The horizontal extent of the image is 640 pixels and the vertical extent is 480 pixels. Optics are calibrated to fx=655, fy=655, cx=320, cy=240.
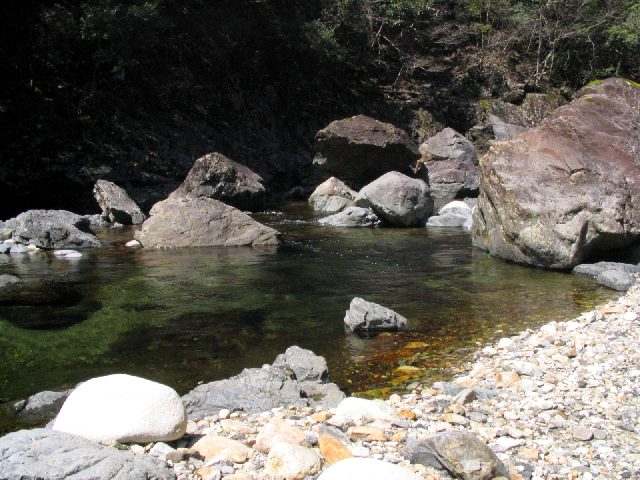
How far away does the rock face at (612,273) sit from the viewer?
10.7m

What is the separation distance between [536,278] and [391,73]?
23780mm

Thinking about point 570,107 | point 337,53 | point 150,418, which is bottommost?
point 150,418

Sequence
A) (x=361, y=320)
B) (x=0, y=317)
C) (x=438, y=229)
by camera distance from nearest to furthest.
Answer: (x=361, y=320), (x=0, y=317), (x=438, y=229)

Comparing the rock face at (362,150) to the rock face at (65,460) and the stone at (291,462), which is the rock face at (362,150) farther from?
the rock face at (65,460)

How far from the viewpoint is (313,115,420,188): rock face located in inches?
910

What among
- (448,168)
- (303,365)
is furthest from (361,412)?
(448,168)

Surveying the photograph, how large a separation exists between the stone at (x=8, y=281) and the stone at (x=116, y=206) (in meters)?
7.42

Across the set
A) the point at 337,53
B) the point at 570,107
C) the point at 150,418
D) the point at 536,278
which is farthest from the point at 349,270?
the point at 337,53

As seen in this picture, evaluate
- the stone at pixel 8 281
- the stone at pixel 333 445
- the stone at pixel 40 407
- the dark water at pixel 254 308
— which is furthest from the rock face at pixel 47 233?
the stone at pixel 333 445

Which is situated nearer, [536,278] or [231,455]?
[231,455]

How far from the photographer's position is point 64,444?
4066mm

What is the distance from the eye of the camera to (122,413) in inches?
182

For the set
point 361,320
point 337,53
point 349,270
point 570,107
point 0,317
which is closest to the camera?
point 361,320

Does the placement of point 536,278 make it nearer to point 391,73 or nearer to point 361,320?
point 361,320
